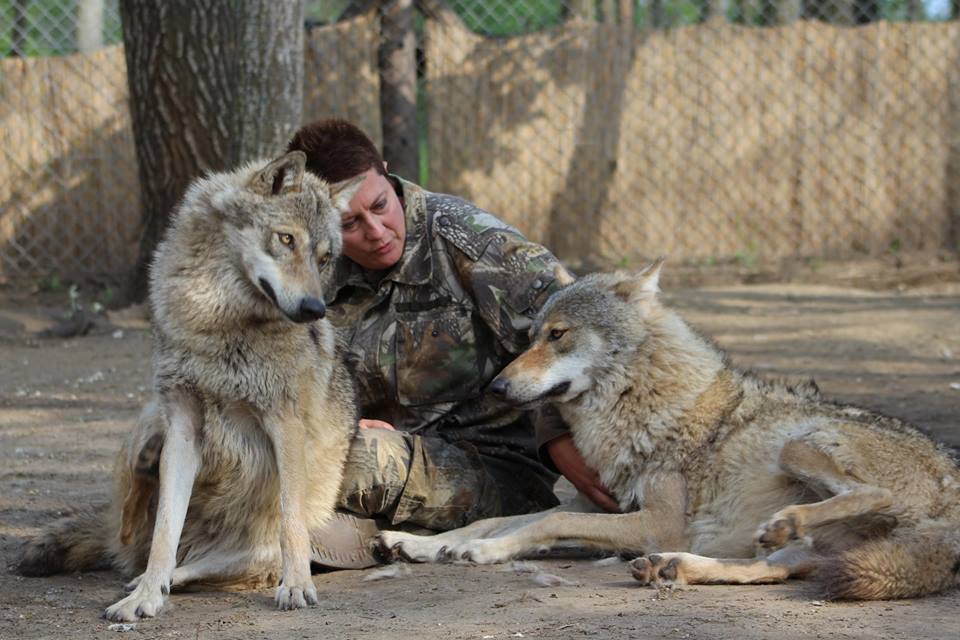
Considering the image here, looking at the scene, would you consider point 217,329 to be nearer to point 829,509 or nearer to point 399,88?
point 829,509

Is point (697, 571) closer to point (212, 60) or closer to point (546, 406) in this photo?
point (546, 406)

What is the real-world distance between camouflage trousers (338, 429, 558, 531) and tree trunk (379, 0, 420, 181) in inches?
236

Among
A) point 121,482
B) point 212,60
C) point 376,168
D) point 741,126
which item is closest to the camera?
point 121,482

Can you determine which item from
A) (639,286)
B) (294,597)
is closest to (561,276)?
(639,286)

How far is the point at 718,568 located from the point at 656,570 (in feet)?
0.72

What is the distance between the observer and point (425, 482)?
4855 mm

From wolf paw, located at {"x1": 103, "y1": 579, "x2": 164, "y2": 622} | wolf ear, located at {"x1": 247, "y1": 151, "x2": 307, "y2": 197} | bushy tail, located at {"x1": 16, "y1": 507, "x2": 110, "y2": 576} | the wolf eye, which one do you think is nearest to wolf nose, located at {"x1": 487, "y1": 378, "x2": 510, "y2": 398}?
the wolf eye

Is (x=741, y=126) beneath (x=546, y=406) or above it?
above

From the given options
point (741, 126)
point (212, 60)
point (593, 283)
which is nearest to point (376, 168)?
point (593, 283)

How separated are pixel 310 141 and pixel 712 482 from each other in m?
2.11

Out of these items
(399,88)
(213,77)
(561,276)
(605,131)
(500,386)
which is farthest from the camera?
(605,131)

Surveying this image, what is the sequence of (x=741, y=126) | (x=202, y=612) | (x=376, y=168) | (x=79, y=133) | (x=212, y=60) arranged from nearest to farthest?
1. (x=202, y=612)
2. (x=376, y=168)
3. (x=212, y=60)
4. (x=79, y=133)
5. (x=741, y=126)

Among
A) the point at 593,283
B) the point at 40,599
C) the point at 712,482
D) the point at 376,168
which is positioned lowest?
the point at 40,599

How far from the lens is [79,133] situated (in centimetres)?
1084
